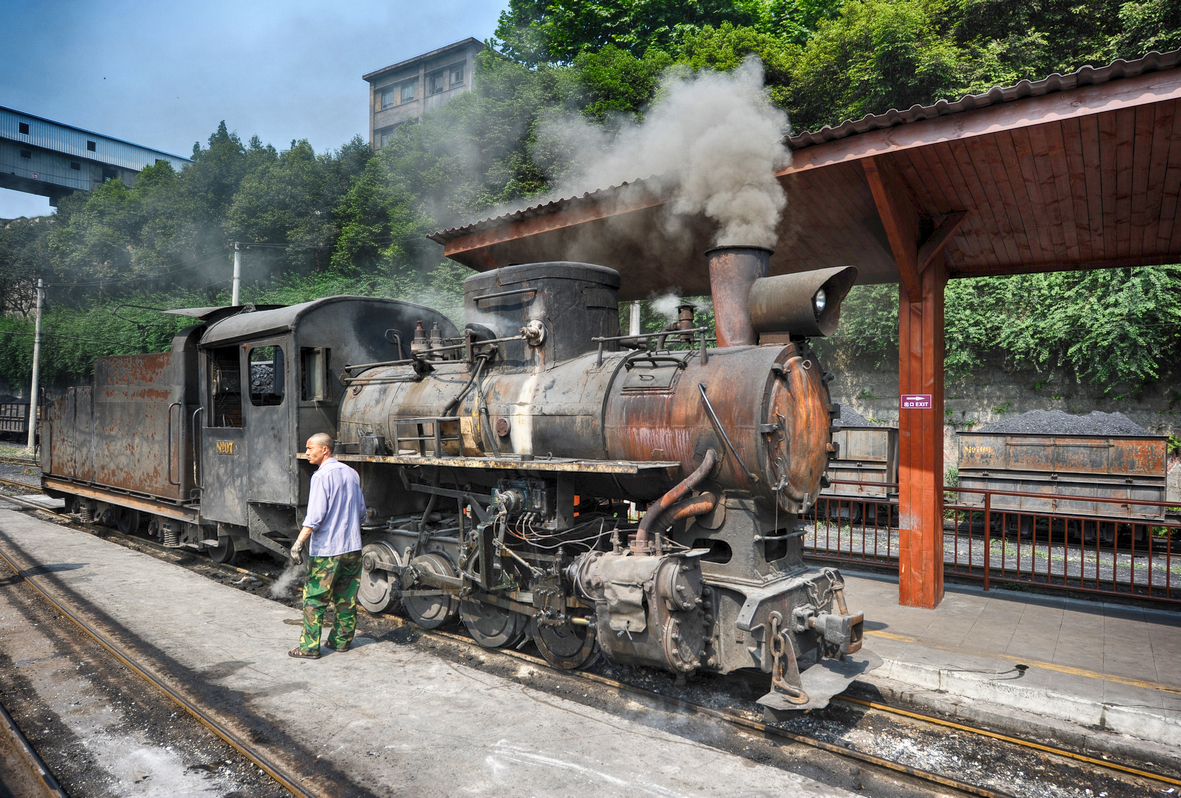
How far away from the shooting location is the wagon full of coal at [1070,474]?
11.1m

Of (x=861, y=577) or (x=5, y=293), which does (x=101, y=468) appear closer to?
(x=861, y=577)

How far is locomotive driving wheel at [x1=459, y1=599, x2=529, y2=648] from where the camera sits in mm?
5527

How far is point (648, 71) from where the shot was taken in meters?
19.8

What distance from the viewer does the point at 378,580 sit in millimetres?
6613

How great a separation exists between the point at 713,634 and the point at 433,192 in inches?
861

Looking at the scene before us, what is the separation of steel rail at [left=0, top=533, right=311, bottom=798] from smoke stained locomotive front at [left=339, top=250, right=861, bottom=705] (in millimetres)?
1862

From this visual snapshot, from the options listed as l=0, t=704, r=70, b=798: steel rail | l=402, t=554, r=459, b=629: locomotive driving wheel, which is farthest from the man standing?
l=0, t=704, r=70, b=798: steel rail

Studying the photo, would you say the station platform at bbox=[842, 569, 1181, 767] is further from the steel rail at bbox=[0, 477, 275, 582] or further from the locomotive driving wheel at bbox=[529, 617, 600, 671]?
the steel rail at bbox=[0, 477, 275, 582]

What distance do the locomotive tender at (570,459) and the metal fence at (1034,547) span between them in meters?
3.27

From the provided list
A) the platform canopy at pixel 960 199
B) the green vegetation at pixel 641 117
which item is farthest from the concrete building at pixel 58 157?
the platform canopy at pixel 960 199

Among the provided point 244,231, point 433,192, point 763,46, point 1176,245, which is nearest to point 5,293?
point 244,231

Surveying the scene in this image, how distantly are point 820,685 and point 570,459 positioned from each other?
2227mm

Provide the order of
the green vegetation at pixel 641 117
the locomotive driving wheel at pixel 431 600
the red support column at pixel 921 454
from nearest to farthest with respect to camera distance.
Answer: the locomotive driving wheel at pixel 431 600 < the red support column at pixel 921 454 < the green vegetation at pixel 641 117

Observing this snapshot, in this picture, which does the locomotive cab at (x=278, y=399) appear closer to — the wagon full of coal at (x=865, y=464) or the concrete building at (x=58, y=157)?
the wagon full of coal at (x=865, y=464)
